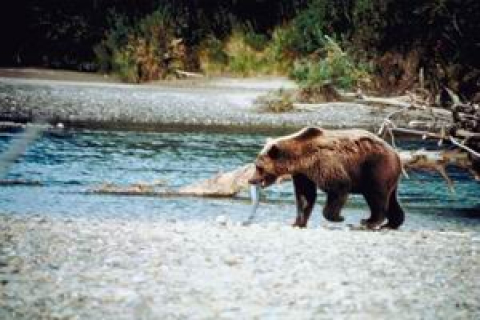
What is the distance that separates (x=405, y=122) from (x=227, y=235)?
15.9 metres

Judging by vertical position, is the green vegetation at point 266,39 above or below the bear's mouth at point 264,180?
above

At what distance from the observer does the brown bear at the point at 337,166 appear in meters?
8.86

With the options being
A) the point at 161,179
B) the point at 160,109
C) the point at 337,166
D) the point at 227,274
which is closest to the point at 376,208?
the point at 337,166

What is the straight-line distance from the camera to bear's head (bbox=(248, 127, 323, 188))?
9.02 meters

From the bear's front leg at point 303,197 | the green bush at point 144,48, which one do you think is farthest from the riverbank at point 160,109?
the bear's front leg at point 303,197

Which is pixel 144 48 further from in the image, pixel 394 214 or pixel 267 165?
pixel 394 214

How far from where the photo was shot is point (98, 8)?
1286 inches

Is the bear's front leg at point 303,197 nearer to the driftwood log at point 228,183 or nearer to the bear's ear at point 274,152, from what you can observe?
the bear's ear at point 274,152

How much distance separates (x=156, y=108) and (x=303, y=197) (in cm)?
1344

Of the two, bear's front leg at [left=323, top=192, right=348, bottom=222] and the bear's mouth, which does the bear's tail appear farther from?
the bear's mouth

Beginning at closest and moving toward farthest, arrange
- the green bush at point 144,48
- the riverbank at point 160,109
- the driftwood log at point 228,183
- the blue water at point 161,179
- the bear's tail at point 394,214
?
the bear's tail at point 394,214
the blue water at point 161,179
the driftwood log at point 228,183
the riverbank at point 160,109
the green bush at point 144,48

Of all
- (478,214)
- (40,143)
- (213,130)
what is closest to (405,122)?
(213,130)

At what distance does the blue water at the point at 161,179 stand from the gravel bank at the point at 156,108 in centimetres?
216

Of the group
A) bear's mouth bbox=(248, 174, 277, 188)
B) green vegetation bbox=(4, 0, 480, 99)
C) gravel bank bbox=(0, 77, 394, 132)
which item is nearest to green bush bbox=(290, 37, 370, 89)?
green vegetation bbox=(4, 0, 480, 99)
